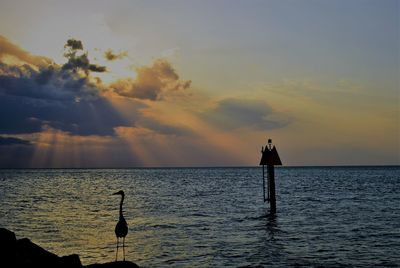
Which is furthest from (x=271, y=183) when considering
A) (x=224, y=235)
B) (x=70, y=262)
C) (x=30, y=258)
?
(x=30, y=258)

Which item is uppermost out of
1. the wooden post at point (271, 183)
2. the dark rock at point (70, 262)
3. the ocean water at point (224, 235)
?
the wooden post at point (271, 183)

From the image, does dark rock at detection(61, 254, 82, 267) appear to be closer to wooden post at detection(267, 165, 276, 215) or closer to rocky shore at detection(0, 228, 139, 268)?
rocky shore at detection(0, 228, 139, 268)

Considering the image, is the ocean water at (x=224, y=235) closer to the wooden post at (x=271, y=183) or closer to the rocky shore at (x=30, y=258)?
the wooden post at (x=271, y=183)

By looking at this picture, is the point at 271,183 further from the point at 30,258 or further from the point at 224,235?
the point at 30,258

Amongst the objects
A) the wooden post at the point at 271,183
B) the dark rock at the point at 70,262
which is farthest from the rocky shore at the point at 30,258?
the wooden post at the point at 271,183

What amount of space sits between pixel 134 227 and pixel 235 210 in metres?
12.3

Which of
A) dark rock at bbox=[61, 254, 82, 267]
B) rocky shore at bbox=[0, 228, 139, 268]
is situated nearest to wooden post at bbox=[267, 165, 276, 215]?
rocky shore at bbox=[0, 228, 139, 268]

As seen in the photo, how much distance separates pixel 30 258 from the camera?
41.0 feet

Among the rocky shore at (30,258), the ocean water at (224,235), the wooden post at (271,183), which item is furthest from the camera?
Answer: the wooden post at (271,183)

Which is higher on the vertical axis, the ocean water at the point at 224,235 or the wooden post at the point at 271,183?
the wooden post at the point at 271,183

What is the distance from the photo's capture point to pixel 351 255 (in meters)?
18.8

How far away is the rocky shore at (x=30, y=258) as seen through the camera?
11992 mm

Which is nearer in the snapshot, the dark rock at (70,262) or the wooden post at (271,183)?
the dark rock at (70,262)

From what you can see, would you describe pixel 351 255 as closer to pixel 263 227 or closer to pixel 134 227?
pixel 263 227
